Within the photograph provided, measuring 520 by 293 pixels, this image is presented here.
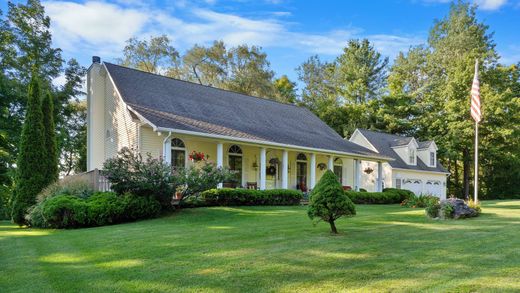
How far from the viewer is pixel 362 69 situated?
1656 inches

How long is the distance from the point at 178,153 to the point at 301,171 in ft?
27.0

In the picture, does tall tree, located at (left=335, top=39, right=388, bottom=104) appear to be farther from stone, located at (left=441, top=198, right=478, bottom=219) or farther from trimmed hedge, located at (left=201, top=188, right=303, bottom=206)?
stone, located at (left=441, top=198, right=478, bottom=219)

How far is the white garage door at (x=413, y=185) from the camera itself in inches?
1078

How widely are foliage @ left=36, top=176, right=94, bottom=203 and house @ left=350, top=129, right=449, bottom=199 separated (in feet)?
58.4

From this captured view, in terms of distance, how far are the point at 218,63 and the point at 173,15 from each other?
22298 millimetres

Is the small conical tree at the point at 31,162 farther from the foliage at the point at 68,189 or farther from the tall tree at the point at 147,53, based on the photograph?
the tall tree at the point at 147,53

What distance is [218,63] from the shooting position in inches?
1526

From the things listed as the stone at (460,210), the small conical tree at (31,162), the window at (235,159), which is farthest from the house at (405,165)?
the small conical tree at (31,162)

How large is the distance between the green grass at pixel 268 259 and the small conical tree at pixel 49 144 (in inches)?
168

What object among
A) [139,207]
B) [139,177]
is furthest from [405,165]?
[139,207]

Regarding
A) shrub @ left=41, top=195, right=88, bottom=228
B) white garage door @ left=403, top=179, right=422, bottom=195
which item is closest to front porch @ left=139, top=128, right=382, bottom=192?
shrub @ left=41, top=195, right=88, bottom=228

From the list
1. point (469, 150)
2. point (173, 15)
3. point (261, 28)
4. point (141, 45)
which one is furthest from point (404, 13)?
point (141, 45)

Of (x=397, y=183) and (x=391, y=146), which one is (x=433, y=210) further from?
(x=391, y=146)

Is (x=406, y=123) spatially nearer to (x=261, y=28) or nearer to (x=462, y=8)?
(x=462, y=8)
